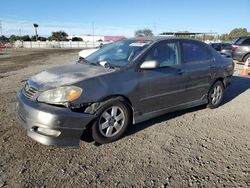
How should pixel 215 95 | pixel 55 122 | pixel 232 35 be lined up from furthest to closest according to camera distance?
pixel 232 35
pixel 215 95
pixel 55 122

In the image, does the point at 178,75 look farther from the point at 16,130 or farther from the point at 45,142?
the point at 16,130

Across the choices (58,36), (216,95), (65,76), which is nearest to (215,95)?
(216,95)

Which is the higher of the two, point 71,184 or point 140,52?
point 140,52

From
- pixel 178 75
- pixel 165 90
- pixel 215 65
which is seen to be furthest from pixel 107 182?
pixel 215 65

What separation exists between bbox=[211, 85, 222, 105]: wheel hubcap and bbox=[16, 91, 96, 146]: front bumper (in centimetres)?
329

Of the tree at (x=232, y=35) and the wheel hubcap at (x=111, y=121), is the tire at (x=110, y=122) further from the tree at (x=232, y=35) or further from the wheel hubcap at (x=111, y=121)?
the tree at (x=232, y=35)

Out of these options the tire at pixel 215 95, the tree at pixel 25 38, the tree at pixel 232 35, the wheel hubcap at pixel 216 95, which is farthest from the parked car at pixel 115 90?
the tree at pixel 25 38

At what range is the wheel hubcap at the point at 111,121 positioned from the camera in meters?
3.90

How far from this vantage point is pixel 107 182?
119 inches

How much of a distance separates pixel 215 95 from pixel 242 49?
9.54m

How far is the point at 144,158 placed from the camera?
3582mm

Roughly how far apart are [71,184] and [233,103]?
4.80 m

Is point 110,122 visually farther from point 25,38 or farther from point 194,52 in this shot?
point 25,38

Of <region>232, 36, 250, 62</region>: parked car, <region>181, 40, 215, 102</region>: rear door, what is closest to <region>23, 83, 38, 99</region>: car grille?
<region>181, 40, 215, 102</region>: rear door
